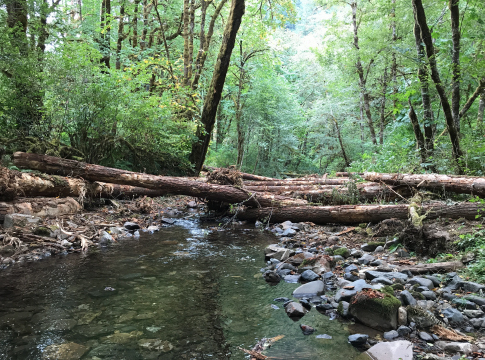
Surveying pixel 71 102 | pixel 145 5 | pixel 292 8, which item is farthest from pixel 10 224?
pixel 145 5

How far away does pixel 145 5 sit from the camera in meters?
15.4

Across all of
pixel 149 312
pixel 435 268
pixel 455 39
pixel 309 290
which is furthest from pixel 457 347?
pixel 455 39

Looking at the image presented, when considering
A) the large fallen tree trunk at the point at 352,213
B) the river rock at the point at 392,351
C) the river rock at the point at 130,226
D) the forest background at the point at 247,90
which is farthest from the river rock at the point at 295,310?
the forest background at the point at 247,90

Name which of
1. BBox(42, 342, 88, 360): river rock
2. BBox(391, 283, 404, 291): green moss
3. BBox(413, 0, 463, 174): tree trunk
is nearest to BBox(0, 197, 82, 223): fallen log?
BBox(42, 342, 88, 360): river rock

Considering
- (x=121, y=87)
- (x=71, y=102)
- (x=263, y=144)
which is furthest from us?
(x=263, y=144)

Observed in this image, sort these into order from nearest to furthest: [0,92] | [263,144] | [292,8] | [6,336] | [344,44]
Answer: [6,336], [0,92], [292,8], [344,44], [263,144]

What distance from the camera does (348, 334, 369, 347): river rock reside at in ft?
8.44

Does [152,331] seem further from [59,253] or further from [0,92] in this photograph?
[0,92]

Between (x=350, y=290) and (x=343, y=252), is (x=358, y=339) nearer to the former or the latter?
(x=350, y=290)

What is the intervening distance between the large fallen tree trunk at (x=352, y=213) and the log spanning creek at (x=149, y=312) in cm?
276

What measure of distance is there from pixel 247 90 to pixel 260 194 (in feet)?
46.6

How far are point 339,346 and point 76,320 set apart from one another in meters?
2.49

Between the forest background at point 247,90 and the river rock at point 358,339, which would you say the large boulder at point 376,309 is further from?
the forest background at point 247,90

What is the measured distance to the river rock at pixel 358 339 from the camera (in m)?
2.57
